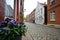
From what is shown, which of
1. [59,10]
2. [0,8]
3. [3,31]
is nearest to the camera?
[3,31]

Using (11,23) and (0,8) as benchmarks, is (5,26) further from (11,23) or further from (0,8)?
(0,8)

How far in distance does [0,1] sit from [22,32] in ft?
2.92

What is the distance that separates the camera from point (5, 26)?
2.83 meters

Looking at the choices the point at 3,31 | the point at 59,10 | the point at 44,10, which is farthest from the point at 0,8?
the point at 44,10

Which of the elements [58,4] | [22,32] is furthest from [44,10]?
[22,32]

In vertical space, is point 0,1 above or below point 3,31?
above

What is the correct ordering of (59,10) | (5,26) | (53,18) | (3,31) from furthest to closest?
1. (53,18)
2. (59,10)
3. (5,26)
4. (3,31)

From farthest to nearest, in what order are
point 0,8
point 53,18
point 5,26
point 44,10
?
point 44,10
point 53,18
point 0,8
point 5,26

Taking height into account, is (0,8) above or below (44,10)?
below

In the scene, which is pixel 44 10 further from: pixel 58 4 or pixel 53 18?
pixel 58 4

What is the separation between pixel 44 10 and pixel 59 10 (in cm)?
1310

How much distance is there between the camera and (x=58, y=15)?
20844mm

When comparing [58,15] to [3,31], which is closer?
[3,31]

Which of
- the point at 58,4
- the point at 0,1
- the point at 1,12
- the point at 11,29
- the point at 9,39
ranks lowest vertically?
the point at 9,39
